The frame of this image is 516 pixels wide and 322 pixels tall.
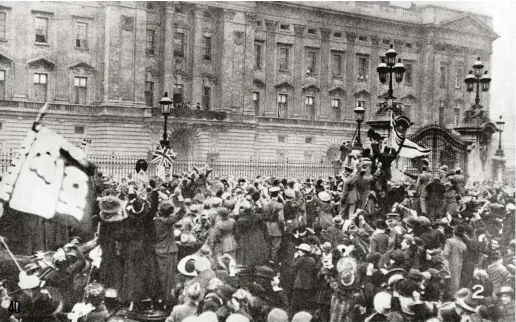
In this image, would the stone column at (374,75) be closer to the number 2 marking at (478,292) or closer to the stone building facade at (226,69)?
the stone building facade at (226,69)

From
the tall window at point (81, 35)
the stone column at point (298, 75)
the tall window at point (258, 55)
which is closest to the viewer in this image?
the tall window at point (81, 35)

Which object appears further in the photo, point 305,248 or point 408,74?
point 408,74

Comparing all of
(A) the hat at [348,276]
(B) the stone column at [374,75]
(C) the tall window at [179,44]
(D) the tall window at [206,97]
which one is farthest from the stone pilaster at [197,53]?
(A) the hat at [348,276]

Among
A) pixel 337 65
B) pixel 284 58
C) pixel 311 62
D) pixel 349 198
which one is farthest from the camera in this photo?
pixel 337 65

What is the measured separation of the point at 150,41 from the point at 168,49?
4.39 feet

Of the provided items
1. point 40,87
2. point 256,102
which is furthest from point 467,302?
point 256,102

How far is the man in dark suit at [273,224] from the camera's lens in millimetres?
11828

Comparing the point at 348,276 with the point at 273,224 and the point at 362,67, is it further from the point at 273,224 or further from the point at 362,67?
the point at 362,67

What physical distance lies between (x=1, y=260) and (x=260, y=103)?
38656 millimetres

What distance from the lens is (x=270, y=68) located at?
47.2m

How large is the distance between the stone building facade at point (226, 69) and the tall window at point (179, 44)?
0.24ft

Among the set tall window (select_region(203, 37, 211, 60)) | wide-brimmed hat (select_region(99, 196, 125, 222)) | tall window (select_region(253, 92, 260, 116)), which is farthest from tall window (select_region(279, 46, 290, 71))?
wide-brimmed hat (select_region(99, 196, 125, 222))

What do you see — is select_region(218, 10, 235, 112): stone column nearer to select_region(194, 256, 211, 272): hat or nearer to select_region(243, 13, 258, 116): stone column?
select_region(243, 13, 258, 116): stone column

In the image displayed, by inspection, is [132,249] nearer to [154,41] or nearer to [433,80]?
[154,41]
